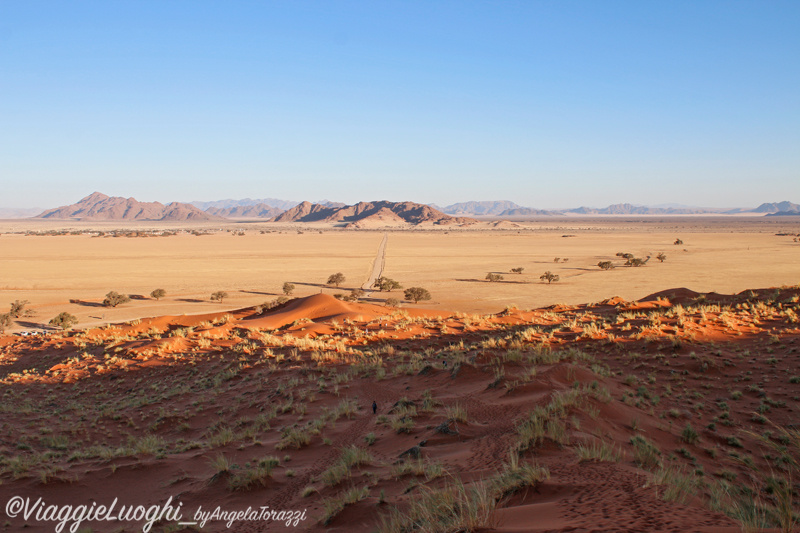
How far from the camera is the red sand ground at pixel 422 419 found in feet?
A: 18.0

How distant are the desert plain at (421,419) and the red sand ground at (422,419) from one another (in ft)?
0.16

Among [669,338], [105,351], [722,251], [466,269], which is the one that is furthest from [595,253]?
[105,351]

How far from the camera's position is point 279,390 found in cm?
1245

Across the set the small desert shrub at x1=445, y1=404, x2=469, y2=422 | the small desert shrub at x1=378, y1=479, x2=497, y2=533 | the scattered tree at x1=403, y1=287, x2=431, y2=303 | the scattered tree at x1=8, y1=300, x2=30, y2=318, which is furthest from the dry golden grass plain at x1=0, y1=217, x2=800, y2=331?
the small desert shrub at x1=378, y1=479, x2=497, y2=533

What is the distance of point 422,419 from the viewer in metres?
9.05

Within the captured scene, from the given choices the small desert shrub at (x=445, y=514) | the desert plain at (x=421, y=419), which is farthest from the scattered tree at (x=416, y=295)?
the small desert shrub at (x=445, y=514)

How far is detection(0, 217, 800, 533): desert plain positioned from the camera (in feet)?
16.8

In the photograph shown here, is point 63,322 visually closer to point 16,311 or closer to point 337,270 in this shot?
point 16,311

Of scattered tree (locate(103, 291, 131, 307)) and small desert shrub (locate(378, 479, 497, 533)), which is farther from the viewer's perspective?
scattered tree (locate(103, 291, 131, 307))

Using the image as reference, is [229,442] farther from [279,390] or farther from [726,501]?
[726,501]

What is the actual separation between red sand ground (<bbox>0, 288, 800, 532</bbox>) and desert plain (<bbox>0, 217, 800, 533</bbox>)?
2.0 inches

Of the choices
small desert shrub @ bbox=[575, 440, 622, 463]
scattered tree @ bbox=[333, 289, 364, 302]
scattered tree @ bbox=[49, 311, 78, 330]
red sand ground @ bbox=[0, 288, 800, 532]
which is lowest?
scattered tree @ bbox=[49, 311, 78, 330]

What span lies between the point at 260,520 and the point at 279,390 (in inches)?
256

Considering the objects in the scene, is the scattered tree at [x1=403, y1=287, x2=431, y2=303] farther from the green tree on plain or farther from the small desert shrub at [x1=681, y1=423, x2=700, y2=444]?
the small desert shrub at [x1=681, y1=423, x2=700, y2=444]
